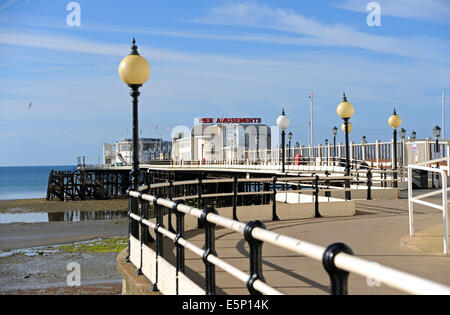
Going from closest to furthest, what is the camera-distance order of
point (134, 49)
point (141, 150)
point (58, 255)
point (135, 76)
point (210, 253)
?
1. point (210, 253)
2. point (135, 76)
3. point (134, 49)
4. point (58, 255)
5. point (141, 150)

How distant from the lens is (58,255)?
19250 mm

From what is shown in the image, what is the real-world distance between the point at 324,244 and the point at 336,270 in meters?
5.33

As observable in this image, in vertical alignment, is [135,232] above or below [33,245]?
above

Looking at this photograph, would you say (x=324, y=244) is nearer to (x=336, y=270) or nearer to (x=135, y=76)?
(x=135, y=76)

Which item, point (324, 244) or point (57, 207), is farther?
point (57, 207)

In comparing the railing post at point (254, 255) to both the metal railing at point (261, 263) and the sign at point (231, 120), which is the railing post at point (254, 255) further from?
the sign at point (231, 120)

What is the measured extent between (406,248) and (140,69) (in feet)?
15.4

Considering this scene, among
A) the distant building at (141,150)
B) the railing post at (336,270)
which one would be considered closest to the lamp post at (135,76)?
the railing post at (336,270)

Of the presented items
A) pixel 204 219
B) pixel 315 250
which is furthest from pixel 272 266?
pixel 315 250

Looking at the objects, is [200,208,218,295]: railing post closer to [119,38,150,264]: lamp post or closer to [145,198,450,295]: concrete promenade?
[145,198,450,295]: concrete promenade

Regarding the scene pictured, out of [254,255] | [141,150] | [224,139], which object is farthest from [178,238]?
[141,150]

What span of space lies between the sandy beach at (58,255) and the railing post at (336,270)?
1133 cm
